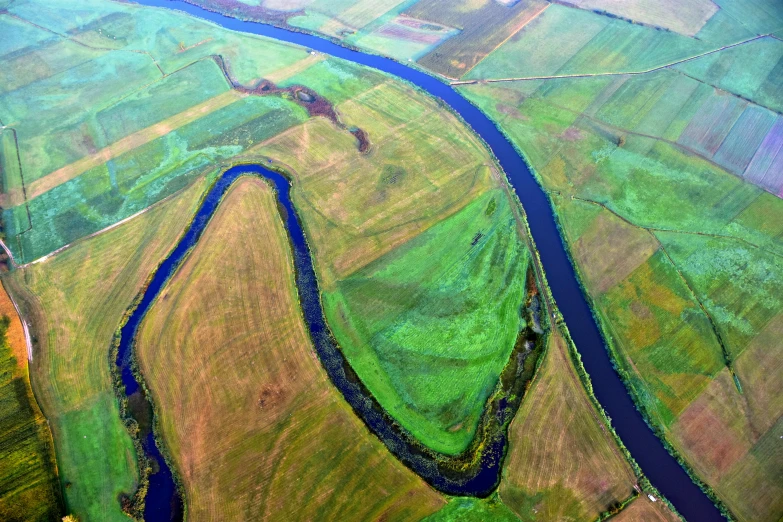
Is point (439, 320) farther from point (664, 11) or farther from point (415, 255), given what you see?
point (664, 11)

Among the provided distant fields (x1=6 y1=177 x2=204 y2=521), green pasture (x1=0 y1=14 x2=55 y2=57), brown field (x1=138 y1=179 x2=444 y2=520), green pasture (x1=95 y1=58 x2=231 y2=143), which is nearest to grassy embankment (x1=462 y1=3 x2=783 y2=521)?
brown field (x1=138 y1=179 x2=444 y2=520)

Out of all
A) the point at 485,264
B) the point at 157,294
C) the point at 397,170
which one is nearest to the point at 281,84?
the point at 397,170

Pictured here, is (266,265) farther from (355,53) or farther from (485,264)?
(355,53)

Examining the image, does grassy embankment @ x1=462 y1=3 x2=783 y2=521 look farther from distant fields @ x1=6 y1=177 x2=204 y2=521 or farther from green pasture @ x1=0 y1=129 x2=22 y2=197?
green pasture @ x1=0 y1=129 x2=22 y2=197

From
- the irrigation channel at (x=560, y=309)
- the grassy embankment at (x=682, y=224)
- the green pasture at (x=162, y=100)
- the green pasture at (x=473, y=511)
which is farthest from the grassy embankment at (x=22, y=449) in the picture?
the grassy embankment at (x=682, y=224)

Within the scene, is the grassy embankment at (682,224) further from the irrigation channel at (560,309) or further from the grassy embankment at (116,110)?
the grassy embankment at (116,110)
